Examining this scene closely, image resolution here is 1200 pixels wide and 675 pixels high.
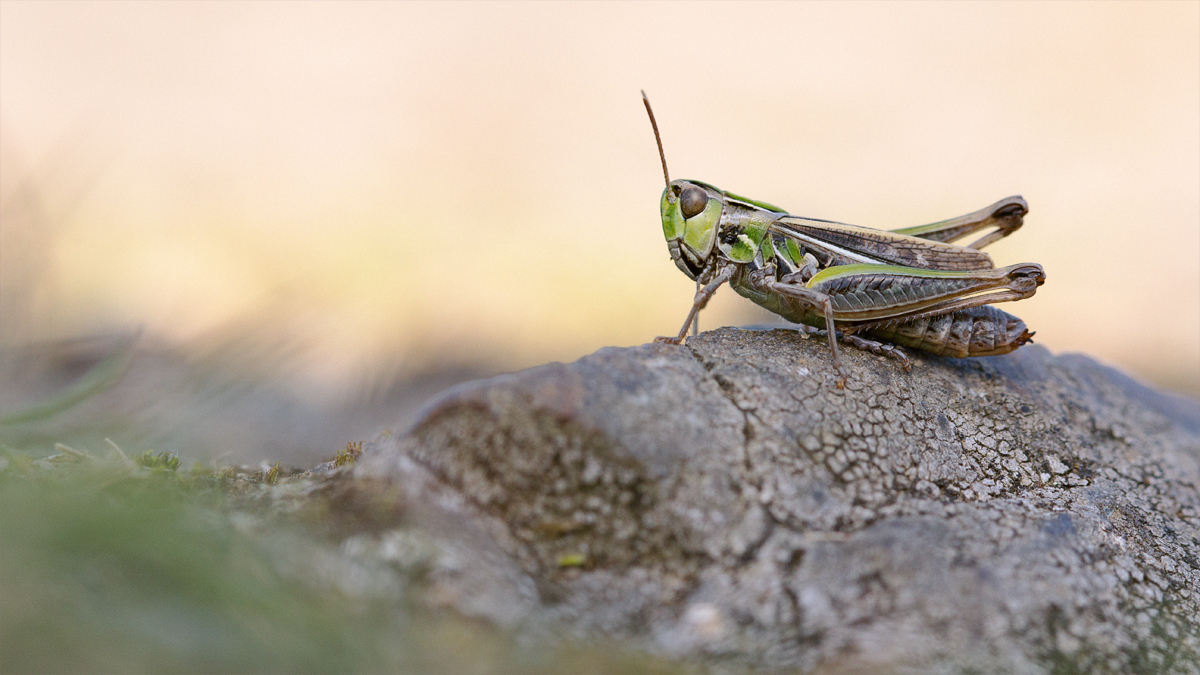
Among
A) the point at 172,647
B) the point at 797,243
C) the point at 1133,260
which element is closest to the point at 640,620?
the point at 172,647

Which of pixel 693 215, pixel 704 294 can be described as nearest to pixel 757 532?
pixel 704 294

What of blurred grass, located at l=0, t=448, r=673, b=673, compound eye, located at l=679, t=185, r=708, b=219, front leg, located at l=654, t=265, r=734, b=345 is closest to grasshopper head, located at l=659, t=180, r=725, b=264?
compound eye, located at l=679, t=185, r=708, b=219

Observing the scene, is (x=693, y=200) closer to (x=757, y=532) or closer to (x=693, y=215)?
(x=693, y=215)

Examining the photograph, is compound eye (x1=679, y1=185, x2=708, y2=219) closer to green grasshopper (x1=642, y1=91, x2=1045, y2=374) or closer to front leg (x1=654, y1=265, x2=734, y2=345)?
green grasshopper (x1=642, y1=91, x2=1045, y2=374)

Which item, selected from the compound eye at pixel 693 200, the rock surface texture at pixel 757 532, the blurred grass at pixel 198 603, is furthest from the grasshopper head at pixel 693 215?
the blurred grass at pixel 198 603

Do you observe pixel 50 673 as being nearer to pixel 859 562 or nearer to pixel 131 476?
pixel 131 476

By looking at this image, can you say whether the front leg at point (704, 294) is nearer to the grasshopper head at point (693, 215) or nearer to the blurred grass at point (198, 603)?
the grasshopper head at point (693, 215)
